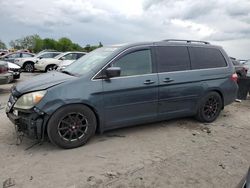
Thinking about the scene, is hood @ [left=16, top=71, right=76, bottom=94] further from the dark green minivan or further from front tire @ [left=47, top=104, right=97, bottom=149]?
front tire @ [left=47, top=104, right=97, bottom=149]

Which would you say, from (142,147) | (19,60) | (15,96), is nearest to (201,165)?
(142,147)

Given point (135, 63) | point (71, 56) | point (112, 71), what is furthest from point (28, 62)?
point (112, 71)

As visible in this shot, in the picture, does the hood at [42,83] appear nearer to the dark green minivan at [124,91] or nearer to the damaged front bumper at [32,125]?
the dark green minivan at [124,91]

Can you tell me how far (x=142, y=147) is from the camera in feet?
15.5

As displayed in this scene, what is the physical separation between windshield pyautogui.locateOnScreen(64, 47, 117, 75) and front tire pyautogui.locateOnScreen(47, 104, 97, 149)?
73 centimetres

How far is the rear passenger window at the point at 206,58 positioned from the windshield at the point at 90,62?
5.85 ft

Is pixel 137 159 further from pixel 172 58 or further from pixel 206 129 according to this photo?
pixel 172 58

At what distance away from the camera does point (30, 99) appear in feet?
14.6

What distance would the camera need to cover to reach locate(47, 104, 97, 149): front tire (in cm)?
442

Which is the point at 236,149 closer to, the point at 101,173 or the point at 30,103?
the point at 101,173

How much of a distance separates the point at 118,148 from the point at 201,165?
52.9 inches

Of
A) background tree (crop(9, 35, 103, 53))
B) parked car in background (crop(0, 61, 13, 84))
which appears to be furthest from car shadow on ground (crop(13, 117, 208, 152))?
background tree (crop(9, 35, 103, 53))

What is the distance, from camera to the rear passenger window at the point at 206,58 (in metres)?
5.99

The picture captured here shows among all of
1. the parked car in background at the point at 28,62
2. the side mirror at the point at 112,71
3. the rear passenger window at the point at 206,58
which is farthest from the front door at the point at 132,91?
the parked car in background at the point at 28,62
